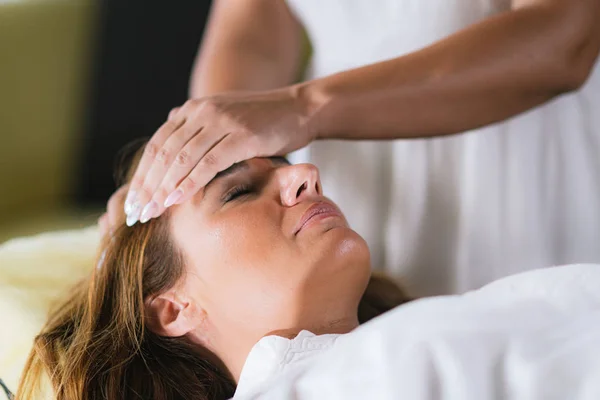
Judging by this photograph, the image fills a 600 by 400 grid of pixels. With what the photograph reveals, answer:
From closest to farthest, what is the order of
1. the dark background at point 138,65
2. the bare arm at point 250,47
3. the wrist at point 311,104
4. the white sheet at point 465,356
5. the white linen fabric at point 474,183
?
the white sheet at point 465,356 → the wrist at point 311,104 → the white linen fabric at point 474,183 → the bare arm at point 250,47 → the dark background at point 138,65

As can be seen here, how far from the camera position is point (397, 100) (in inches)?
48.4

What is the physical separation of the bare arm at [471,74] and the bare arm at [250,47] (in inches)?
12.8

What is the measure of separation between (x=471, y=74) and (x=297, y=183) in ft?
1.06

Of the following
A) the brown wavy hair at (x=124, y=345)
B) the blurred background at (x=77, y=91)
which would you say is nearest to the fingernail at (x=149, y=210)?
the brown wavy hair at (x=124, y=345)

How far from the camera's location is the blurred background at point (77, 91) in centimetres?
266

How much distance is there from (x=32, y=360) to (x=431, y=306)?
63cm

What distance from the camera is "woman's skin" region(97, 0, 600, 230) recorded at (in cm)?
112

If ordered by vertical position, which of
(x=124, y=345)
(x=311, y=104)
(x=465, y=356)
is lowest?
(x=124, y=345)

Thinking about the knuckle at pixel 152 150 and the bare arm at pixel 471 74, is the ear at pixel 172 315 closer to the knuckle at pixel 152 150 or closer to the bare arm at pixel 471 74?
the knuckle at pixel 152 150

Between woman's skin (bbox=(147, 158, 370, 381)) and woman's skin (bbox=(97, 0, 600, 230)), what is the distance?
0.21 feet

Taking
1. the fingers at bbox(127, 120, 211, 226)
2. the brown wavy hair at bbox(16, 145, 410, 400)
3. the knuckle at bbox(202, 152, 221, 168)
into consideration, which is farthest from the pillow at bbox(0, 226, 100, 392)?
the knuckle at bbox(202, 152, 221, 168)

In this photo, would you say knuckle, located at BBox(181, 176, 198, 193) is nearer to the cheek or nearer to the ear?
the cheek

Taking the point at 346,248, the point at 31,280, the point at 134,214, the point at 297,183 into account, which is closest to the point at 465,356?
the point at 346,248

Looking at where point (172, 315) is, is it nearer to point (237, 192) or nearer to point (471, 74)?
point (237, 192)
